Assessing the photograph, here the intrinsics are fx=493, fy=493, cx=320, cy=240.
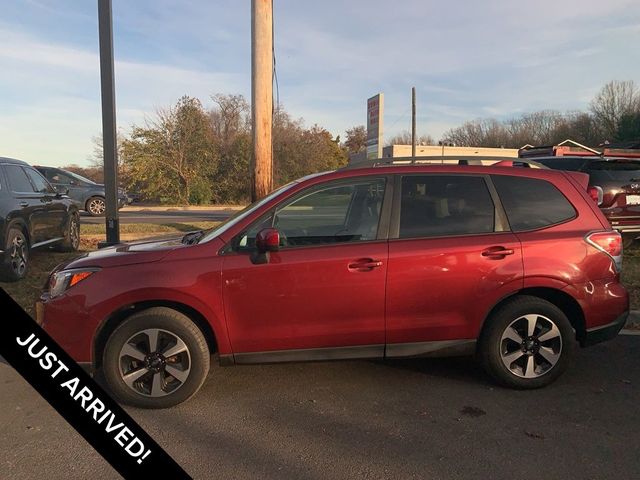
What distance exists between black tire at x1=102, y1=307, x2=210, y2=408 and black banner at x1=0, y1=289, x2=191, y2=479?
0.77ft

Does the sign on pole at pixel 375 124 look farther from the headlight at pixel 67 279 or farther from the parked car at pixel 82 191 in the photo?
the headlight at pixel 67 279

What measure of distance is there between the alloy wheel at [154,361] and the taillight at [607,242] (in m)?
3.23

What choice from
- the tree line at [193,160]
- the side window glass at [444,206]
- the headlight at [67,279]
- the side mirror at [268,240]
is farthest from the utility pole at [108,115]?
the tree line at [193,160]

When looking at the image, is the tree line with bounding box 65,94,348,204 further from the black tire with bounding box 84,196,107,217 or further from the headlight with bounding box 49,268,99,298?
the headlight with bounding box 49,268,99,298

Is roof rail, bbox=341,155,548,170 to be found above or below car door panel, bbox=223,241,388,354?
above

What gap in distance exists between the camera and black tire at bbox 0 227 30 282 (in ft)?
21.6

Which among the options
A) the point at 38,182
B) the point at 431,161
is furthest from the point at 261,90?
the point at 431,161

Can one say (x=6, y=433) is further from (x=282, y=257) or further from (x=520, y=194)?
(x=520, y=194)

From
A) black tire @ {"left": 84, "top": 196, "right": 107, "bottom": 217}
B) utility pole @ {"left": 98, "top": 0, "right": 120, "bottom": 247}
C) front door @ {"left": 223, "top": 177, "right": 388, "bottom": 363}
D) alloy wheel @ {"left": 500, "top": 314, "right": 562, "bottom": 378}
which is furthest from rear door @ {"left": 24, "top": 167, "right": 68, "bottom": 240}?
black tire @ {"left": 84, "top": 196, "right": 107, "bottom": 217}

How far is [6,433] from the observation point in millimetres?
3244

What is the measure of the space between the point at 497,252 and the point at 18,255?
641cm

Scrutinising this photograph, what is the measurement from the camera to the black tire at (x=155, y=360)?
351 cm

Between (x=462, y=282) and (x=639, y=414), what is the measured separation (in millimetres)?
1516

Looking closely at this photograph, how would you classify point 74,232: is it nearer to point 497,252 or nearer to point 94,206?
point 497,252
